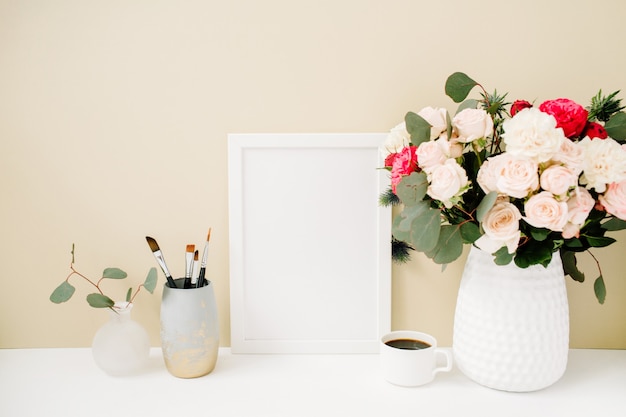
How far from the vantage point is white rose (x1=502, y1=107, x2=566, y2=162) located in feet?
2.17

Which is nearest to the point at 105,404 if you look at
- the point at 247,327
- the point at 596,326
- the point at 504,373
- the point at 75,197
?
the point at 247,327

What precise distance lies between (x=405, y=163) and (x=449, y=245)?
141 millimetres

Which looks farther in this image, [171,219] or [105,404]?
[171,219]

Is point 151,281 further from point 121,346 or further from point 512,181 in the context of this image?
point 512,181

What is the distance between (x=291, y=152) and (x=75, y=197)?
17.1 inches

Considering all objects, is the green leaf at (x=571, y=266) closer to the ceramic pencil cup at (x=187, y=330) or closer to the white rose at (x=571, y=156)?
the white rose at (x=571, y=156)

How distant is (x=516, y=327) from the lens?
0.78 metres

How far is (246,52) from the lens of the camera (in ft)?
3.07

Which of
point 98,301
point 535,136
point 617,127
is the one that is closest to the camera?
point 535,136

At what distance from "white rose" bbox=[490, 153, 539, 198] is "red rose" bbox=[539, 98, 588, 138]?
10cm

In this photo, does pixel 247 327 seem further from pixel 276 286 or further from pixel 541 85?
pixel 541 85

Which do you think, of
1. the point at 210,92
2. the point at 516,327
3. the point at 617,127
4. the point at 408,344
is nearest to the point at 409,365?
the point at 408,344

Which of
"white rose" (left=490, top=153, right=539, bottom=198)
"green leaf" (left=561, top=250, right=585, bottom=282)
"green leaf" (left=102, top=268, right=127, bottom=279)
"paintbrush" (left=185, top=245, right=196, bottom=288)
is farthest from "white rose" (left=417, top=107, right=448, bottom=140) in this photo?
"green leaf" (left=102, top=268, right=127, bottom=279)

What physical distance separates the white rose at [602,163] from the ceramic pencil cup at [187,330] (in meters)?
0.63
